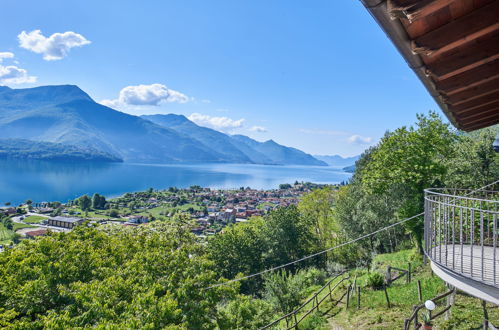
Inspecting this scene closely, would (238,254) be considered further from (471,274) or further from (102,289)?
(471,274)

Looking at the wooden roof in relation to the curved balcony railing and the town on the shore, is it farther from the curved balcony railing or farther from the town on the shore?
the town on the shore

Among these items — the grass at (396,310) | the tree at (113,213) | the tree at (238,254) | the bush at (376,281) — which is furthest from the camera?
Result: the tree at (113,213)

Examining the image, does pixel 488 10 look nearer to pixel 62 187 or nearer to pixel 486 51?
pixel 486 51

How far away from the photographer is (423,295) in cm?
888

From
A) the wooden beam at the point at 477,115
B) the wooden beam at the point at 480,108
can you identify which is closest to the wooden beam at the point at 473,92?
the wooden beam at the point at 480,108

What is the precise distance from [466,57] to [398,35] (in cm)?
108

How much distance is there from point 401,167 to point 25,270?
14.4 metres

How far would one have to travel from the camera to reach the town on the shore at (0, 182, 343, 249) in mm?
66812

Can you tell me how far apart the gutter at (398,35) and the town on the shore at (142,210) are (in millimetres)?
52757

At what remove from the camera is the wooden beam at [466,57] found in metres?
2.47

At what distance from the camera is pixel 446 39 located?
2260 mm

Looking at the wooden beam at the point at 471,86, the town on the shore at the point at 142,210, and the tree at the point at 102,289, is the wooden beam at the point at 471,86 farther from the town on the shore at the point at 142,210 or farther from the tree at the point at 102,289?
the town on the shore at the point at 142,210

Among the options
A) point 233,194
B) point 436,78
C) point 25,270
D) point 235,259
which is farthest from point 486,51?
point 233,194

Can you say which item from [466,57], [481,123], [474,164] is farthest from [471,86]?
[474,164]
